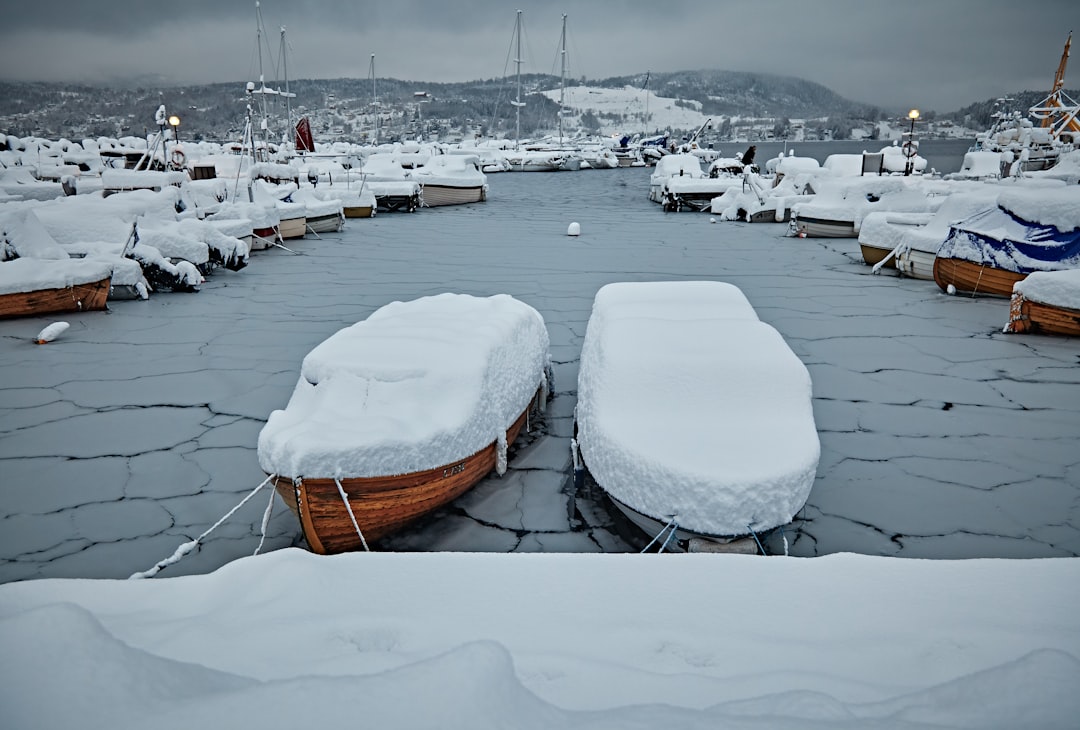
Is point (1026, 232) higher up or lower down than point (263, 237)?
higher up

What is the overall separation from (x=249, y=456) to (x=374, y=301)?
438cm

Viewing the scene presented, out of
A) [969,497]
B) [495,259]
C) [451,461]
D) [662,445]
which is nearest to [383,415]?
[451,461]

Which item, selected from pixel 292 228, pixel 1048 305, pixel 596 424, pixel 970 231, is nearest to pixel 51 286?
pixel 292 228

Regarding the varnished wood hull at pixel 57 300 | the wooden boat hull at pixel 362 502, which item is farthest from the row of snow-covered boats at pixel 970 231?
the varnished wood hull at pixel 57 300

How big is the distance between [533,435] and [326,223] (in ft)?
37.6

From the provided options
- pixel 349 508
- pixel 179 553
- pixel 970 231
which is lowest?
pixel 179 553

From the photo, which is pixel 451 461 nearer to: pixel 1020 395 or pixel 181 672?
pixel 181 672

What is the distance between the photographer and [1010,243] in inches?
314

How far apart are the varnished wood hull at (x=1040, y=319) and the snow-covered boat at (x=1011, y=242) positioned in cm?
132

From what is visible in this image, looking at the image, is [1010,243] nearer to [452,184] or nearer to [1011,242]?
[1011,242]

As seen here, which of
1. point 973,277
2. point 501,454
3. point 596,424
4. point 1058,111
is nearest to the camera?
point 596,424

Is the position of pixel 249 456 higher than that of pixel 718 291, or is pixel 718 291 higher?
pixel 718 291

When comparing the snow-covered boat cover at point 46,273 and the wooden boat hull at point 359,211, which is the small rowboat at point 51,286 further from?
the wooden boat hull at point 359,211

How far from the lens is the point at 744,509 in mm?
2941
